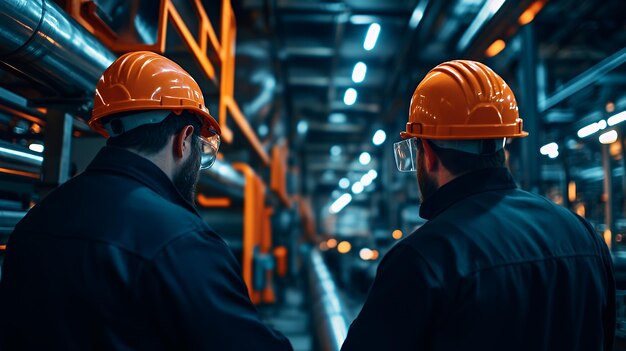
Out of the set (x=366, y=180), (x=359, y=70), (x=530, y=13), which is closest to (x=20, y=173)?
(x=530, y=13)

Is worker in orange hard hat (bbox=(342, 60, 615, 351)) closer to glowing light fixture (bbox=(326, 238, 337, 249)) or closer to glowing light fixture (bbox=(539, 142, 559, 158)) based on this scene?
glowing light fixture (bbox=(539, 142, 559, 158))

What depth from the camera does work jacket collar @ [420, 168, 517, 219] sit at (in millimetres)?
1418

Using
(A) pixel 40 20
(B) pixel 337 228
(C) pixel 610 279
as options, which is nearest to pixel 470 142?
(C) pixel 610 279

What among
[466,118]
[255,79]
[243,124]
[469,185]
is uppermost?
[255,79]

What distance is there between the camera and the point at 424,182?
1550mm

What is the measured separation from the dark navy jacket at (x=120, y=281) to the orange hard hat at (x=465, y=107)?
0.78 meters

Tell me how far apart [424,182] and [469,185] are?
6.6 inches

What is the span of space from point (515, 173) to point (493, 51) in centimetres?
190

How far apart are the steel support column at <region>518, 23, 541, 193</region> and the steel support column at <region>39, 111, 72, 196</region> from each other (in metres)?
3.48

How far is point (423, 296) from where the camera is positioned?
121cm

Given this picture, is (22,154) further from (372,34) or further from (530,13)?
(372,34)

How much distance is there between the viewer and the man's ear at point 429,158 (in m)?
1.55

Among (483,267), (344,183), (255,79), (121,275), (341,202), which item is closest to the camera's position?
(121,275)

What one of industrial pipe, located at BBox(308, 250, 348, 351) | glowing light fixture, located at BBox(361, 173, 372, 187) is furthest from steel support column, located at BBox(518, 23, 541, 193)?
glowing light fixture, located at BBox(361, 173, 372, 187)
